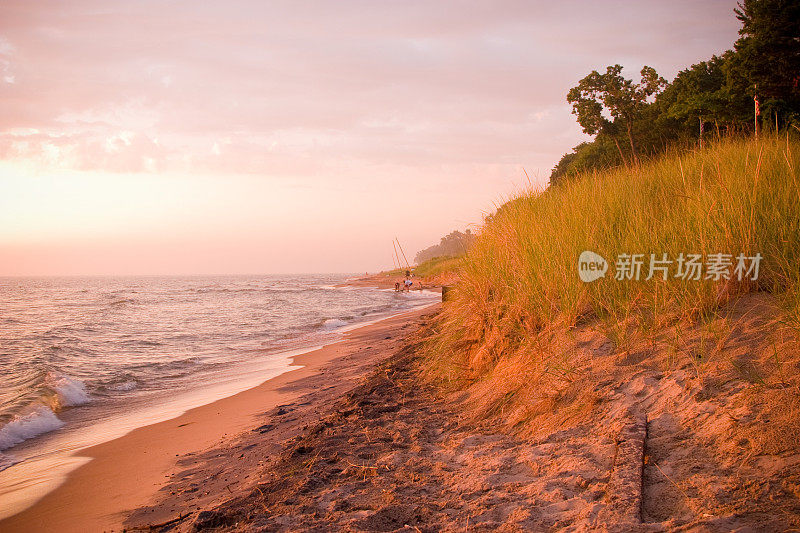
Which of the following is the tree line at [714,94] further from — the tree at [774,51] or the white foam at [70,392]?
the white foam at [70,392]

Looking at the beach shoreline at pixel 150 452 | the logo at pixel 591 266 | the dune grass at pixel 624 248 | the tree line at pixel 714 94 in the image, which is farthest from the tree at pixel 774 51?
the beach shoreline at pixel 150 452

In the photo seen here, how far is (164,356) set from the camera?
10305 millimetres

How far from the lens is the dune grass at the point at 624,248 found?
342 centimetres

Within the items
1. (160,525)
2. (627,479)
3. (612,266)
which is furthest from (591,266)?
(160,525)

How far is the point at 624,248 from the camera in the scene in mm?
4242

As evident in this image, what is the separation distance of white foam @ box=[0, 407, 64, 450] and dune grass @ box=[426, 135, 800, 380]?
16.0 ft

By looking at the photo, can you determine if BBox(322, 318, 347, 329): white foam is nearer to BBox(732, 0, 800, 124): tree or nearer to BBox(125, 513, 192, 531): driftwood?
BBox(125, 513, 192, 531): driftwood

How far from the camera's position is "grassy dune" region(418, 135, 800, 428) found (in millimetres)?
3385

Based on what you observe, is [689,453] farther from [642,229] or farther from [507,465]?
[642,229]

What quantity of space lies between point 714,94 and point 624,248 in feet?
84.0

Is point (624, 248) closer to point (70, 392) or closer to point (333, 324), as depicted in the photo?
point (70, 392)

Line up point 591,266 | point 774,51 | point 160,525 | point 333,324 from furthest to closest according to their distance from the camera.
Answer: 1. point 774,51
2. point 333,324
3. point 591,266
4. point 160,525

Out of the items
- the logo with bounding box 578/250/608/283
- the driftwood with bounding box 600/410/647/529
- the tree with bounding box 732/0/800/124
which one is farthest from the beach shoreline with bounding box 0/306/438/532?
the tree with bounding box 732/0/800/124

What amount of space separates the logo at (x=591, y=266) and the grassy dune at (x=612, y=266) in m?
0.06
